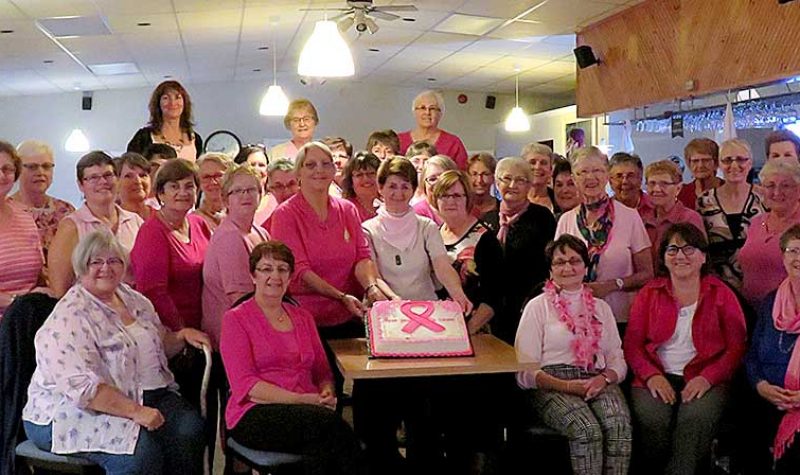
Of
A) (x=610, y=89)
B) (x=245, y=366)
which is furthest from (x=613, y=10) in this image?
A: (x=245, y=366)

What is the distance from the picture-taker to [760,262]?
3.62 metres

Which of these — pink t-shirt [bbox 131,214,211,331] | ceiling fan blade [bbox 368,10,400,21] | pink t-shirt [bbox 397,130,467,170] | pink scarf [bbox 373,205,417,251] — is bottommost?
pink t-shirt [bbox 131,214,211,331]

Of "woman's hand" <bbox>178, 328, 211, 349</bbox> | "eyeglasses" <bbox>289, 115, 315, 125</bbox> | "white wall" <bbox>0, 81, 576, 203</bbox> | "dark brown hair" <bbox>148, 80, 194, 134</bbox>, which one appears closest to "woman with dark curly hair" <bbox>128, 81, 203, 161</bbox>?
"dark brown hair" <bbox>148, 80, 194, 134</bbox>

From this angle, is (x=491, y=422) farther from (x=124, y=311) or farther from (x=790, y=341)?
(x=124, y=311)

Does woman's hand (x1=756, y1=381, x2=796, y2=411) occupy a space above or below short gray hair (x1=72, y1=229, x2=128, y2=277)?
below

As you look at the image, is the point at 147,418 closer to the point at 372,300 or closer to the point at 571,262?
the point at 372,300

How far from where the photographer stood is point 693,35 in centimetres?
583

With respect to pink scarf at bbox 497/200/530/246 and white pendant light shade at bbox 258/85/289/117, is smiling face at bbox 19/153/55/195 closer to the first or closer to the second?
pink scarf at bbox 497/200/530/246

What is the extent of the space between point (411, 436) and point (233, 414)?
81cm

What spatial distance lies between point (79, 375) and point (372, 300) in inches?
43.8

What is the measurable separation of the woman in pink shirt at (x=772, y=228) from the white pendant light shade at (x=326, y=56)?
2574mm

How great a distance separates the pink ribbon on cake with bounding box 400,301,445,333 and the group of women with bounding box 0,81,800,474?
23cm

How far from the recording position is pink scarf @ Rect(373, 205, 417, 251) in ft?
11.4

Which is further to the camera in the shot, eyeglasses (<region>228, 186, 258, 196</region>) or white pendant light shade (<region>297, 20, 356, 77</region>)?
white pendant light shade (<region>297, 20, 356, 77</region>)
